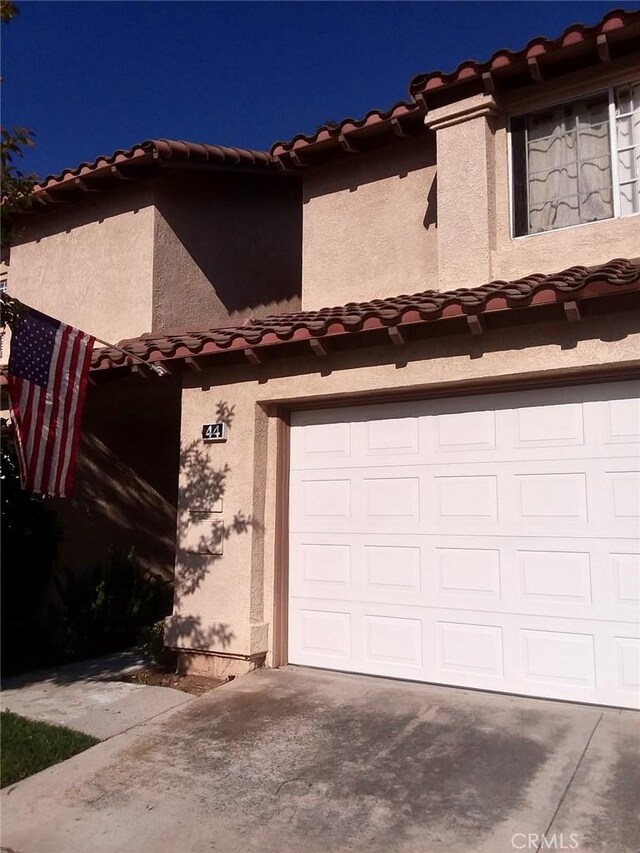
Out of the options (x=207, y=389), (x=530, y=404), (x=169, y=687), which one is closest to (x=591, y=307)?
(x=530, y=404)

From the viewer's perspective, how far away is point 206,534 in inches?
272

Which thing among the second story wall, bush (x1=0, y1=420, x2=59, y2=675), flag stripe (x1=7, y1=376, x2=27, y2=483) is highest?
the second story wall

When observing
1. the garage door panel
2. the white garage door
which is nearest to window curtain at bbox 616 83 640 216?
the white garage door

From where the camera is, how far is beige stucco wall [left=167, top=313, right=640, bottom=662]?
606 cm

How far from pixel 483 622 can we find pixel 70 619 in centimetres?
443

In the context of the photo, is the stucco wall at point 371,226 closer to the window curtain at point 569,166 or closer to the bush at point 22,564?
the window curtain at point 569,166

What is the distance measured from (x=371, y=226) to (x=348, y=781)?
597cm

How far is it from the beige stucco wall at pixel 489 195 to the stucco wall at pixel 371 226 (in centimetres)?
54

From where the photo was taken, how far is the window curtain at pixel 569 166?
6.93 metres

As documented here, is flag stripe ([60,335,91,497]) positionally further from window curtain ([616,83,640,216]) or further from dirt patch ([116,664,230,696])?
window curtain ([616,83,640,216])

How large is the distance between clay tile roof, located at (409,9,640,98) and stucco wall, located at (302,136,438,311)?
0.74 meters

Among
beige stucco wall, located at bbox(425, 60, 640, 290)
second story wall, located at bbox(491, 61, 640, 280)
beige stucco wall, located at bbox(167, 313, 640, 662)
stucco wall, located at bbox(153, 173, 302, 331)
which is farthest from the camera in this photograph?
stucco wall, located at bbox(153, 173, 302, 331)

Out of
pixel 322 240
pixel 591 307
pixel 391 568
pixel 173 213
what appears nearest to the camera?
pixel 591 307

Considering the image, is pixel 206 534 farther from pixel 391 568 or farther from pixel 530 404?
pixel 530 404
